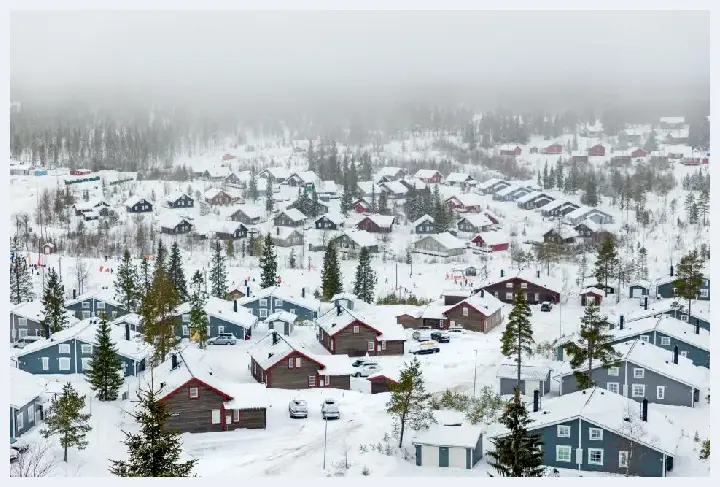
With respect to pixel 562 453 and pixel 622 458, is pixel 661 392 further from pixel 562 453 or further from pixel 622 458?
pixel 562 453

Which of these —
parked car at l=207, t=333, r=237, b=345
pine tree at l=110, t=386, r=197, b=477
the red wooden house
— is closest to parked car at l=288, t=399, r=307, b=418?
parked car at l=207, t=333, r=237, b=345

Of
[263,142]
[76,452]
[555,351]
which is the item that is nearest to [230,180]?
[263,142]

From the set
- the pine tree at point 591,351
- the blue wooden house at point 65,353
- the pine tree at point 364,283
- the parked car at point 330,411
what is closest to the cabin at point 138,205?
the pine tree at point 364,283

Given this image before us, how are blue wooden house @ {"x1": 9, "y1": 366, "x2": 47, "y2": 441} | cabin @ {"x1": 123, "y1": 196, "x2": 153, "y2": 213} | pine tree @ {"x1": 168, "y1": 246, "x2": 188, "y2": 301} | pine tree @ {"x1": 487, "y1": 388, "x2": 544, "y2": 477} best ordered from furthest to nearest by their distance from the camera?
cabin @ {"x1": 123, "y1": 196, "x2": 153, "y2": 213} < pine tree @ {"x1": 168, "y1": 246, "x2": 188, "y2": 301} < blue wooden house @ {"x1": 9, "y1": 366, "x2": 47, "y2": 441} < pine tree @ {"x1": 487, "y1": 388, "x2": 544, "y2": 477}

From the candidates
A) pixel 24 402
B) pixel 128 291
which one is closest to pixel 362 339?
pixel 128 291

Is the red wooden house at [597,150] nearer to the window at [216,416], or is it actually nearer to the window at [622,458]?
the window at [216,416]

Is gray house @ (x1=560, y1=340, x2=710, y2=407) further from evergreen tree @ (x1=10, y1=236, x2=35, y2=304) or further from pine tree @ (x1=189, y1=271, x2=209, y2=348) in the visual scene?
evergreen tree @ (x1=10, y1=236, x2=35, y2=304)
